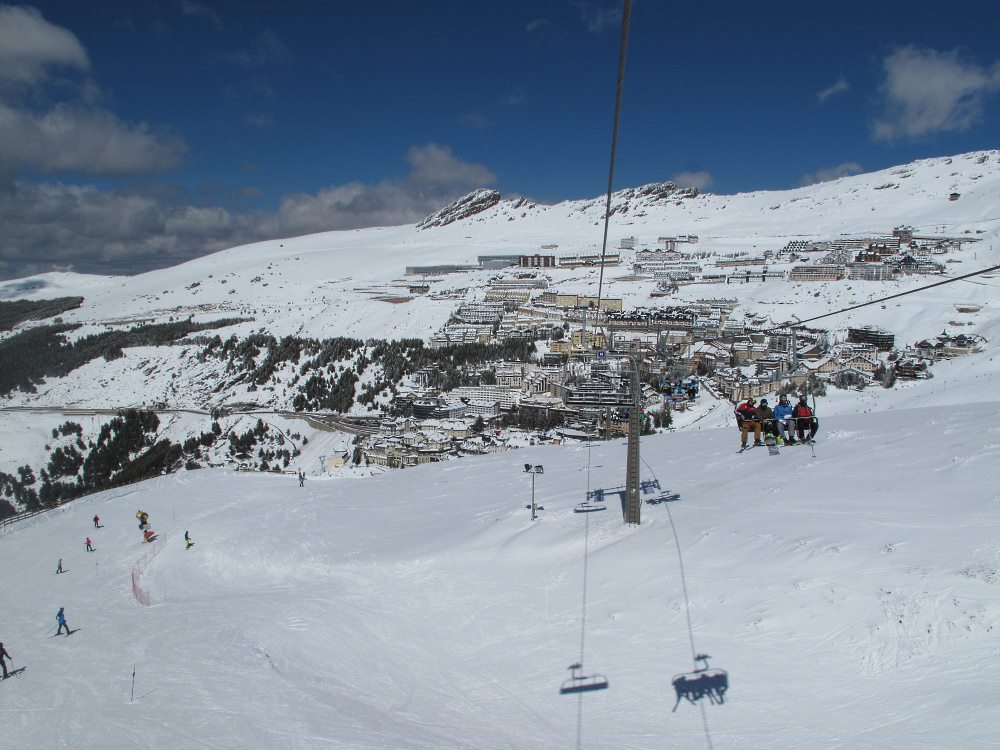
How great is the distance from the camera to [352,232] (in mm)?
131125

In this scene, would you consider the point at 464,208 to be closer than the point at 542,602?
No

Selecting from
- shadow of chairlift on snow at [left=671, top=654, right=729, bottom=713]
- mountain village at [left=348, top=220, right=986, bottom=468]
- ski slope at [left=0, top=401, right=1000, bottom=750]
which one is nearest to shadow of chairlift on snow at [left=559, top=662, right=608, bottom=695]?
ski slope at [left=0, top=401, right=1000, bottom=750]

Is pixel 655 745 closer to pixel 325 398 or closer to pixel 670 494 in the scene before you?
pixel 670 494

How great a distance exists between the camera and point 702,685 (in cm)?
455

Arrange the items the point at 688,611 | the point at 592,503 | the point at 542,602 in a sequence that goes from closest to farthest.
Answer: the point at 688,611 → the point at 542,602 → the point at 592,503

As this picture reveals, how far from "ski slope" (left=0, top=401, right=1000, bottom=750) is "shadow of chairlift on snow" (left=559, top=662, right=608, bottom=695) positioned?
9 centimetres

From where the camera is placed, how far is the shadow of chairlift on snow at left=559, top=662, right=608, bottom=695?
16.1 feet

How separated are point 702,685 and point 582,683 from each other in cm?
98

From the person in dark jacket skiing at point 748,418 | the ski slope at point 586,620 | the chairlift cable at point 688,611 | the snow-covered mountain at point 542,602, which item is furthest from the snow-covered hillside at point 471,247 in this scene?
the chairlift cable at point 688,611

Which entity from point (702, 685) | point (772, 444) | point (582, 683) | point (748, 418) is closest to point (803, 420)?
point (772, 444)

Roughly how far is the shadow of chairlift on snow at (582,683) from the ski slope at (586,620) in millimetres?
92

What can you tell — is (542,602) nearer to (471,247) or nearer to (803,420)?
(803,420)

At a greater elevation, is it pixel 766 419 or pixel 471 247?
pixel 471 247

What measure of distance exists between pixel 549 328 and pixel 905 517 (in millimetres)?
40702
